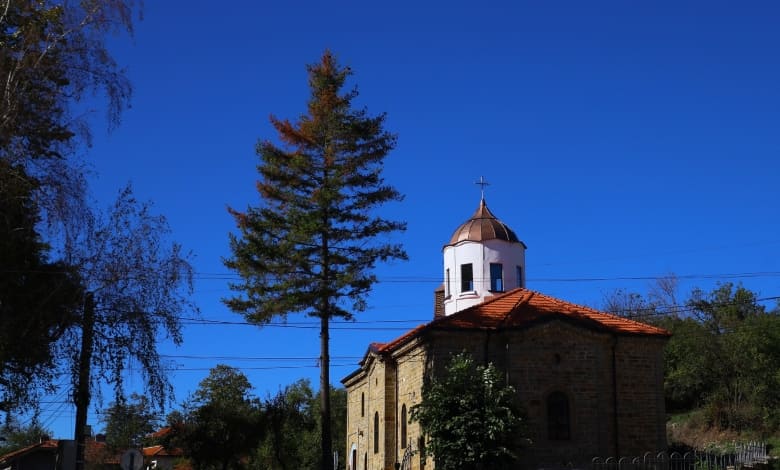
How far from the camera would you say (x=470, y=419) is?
2372 centimetres

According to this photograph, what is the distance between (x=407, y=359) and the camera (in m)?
29.9

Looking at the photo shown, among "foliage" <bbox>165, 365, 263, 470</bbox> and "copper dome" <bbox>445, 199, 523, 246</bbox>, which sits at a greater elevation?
"copper dome" <bbox>445, 199, 523, 246</bbox>

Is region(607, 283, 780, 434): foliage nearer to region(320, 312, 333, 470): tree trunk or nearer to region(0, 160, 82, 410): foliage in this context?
region(320, 312, 333, 470): tree trunk

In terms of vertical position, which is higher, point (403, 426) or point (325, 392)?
point (325, 392)

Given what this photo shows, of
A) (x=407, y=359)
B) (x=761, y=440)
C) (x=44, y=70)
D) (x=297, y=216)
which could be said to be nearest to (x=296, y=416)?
(x=407, y=359)

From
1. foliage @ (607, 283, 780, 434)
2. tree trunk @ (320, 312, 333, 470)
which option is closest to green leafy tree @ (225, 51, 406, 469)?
tree trunk @ (320, 312, 333, 470)

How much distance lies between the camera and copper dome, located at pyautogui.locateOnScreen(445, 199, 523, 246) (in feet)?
113

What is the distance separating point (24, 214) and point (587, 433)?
17873 mm

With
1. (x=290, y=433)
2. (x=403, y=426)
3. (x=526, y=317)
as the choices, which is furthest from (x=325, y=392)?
(x=290, y=433)

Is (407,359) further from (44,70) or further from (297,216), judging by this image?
(44,70)

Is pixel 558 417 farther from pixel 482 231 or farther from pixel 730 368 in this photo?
pixel 730 368

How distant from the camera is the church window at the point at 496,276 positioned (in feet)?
112

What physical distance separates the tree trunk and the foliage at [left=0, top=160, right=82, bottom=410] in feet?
31.4

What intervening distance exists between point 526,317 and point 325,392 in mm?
6751
